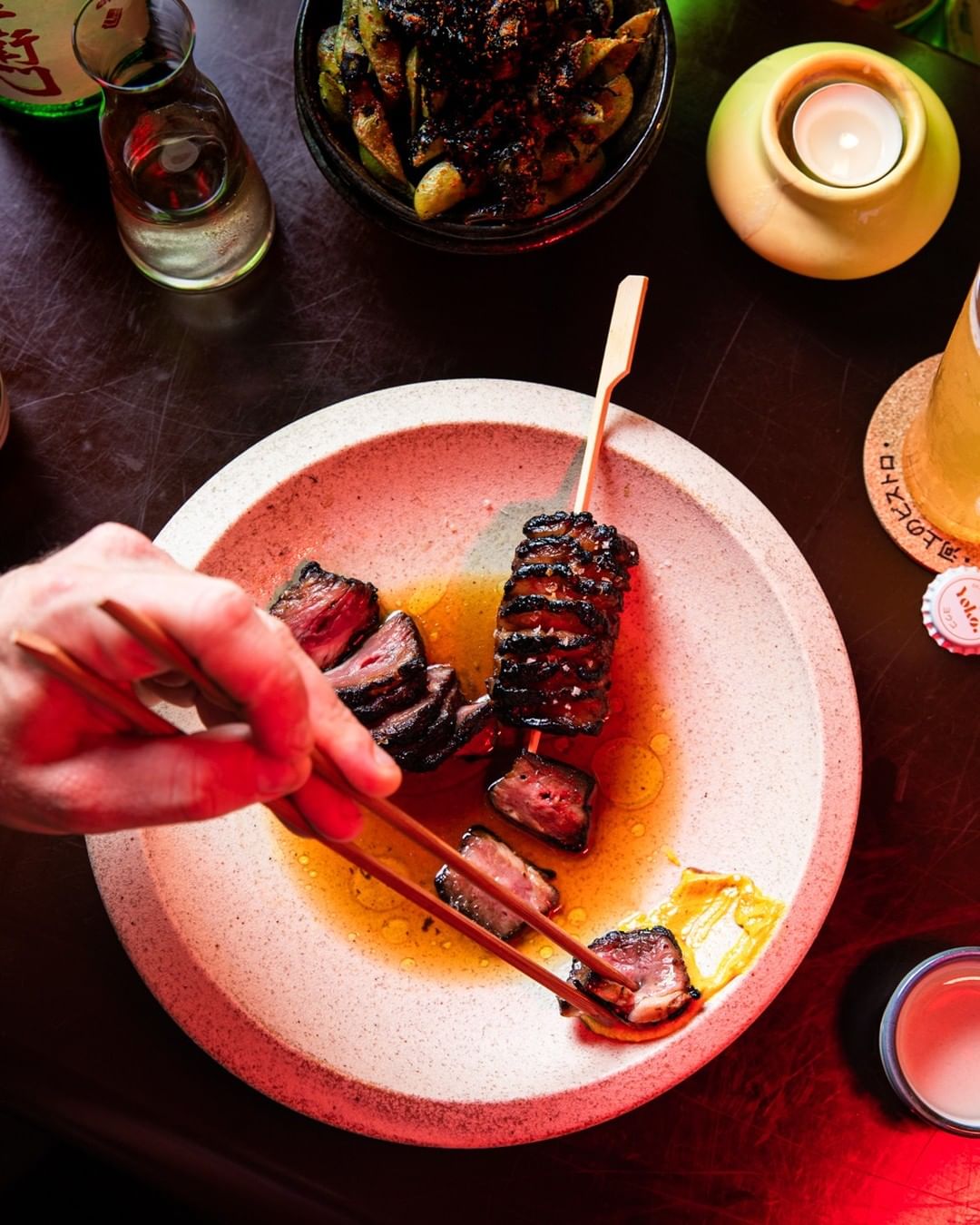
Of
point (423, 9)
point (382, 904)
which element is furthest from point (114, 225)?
point (382, 904)

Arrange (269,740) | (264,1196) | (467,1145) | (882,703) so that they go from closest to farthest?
(269,740) < (467,1145) < (264,1196) < (882,703)

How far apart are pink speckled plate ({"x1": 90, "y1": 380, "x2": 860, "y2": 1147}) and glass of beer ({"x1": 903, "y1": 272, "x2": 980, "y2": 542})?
0.36m

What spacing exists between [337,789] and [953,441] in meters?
1.39

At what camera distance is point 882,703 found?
2.41 metres

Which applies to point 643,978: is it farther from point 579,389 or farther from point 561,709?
point 579,389

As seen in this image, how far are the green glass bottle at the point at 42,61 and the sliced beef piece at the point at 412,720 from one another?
4.61 feet

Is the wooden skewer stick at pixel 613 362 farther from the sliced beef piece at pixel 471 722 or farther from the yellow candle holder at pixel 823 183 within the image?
the sliced beef piece at pixel 471 722

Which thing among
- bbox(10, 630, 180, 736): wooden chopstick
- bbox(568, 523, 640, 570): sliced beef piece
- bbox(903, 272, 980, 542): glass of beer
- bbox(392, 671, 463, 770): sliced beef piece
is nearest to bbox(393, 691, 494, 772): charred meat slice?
bbox(392, 671, 463, 770): sliced beef piece

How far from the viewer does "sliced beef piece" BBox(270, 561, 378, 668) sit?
229 centimetres

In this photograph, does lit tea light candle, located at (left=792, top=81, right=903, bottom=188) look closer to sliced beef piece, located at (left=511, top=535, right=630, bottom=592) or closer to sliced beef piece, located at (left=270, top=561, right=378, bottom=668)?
sliced beef piece, located at (left=511, top=535, right=630, bottom=592)

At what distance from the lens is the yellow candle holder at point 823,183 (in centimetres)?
230

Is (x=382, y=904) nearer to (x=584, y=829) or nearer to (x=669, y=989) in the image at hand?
(x=584, y=829)

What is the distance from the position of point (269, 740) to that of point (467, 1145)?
1.01 metres

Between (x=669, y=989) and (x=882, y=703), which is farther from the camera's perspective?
(x=882, y=703)
